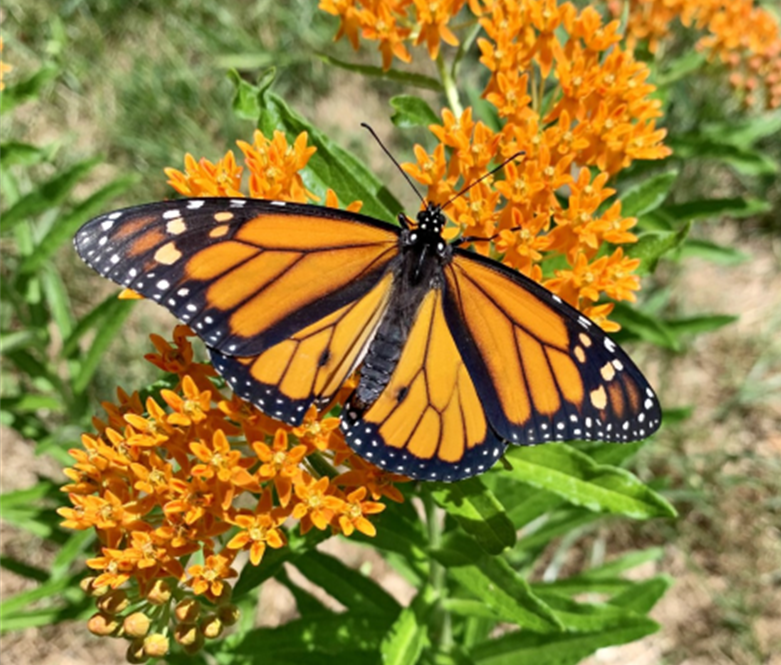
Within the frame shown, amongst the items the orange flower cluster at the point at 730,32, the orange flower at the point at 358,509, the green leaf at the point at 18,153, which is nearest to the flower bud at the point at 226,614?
the orange flower at the point at 358,509

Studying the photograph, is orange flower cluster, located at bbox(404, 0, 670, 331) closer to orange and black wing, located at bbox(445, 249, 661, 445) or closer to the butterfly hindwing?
orange and black wing, located at bbox(445, 249, 661, 445)

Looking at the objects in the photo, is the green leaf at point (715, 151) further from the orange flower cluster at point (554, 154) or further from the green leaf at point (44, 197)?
the green leaf at point (44, 197)

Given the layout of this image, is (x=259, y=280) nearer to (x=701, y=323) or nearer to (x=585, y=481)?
(x=585, y=481)

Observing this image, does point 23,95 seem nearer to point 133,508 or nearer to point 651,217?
point 133,508

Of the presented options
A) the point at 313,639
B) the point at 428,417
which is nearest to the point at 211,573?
the point at 428,417

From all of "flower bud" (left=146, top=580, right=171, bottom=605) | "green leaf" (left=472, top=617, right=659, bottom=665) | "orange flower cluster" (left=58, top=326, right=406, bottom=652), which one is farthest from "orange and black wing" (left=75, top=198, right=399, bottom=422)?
"green leaf" (left=472, top=617, right=659, bottom=665)

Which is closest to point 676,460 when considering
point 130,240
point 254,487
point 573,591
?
point 573,591
